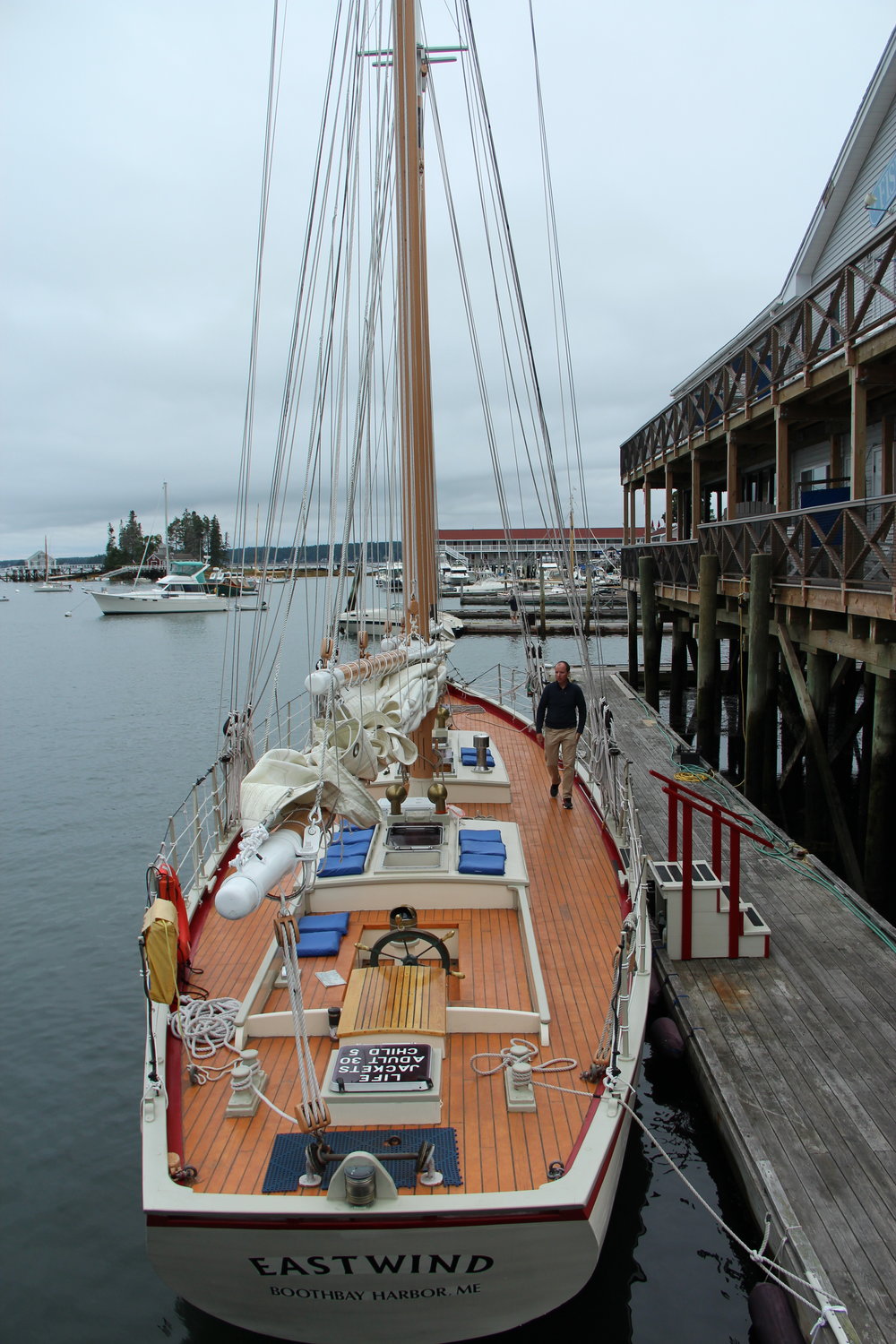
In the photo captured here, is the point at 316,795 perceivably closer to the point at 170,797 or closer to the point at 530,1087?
the point at 530,1087

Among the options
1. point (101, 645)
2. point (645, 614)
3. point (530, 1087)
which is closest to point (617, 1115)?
point (530, 1087)

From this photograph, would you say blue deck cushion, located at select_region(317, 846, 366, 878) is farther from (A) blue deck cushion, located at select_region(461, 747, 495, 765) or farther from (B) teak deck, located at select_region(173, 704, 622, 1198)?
(A) blue deck cushion, located at select_region(461, 747, 495, 765)

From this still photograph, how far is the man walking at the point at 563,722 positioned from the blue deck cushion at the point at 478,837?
231 cm

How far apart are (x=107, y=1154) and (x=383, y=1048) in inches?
149

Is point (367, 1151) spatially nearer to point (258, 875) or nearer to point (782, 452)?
point (258, 875)

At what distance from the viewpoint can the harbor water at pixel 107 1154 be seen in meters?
5.47

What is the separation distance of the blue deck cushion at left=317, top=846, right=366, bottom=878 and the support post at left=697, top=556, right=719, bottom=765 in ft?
32.5

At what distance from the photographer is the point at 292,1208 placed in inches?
159

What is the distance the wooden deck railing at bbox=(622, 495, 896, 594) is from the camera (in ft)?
32.4

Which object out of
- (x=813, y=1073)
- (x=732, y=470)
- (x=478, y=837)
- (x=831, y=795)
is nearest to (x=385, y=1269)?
(x=813, y=1073)

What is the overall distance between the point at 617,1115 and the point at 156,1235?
2491 mm

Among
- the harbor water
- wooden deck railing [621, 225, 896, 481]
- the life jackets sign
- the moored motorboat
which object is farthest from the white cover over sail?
the moored motorboat

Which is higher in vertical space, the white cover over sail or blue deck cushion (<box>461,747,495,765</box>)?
the white cover over sail

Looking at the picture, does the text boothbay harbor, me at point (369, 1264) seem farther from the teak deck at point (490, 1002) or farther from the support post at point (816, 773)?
the support post at point (816, 773)
